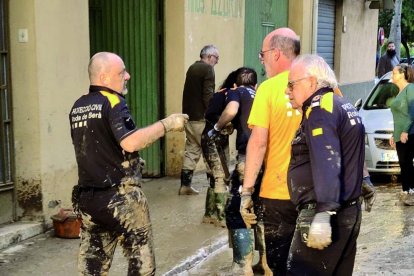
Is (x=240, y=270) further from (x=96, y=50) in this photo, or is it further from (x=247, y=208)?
(x=96, y=50)

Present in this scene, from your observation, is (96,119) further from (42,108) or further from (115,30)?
(115,30)

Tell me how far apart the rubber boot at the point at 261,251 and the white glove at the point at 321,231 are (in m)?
1.91

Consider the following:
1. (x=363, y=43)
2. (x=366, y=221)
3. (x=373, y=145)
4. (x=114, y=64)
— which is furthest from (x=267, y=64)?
(x=363, y=43)

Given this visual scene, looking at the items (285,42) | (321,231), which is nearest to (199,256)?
(285,42)

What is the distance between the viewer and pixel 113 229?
13.6 ft

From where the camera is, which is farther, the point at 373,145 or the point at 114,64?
the point at 373,145

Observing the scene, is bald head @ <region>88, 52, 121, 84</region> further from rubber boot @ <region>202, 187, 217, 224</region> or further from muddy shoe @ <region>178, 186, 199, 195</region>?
muddy shoe @ <region>178, 186, 199, 195</region>

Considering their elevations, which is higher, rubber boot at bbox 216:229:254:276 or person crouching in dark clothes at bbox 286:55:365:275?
person crouching in dark clothes at bbox 286:55:365:275

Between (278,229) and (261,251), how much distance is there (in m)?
1.49

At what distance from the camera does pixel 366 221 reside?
779 centimetres

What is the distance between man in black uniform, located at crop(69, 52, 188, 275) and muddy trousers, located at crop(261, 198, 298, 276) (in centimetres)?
81

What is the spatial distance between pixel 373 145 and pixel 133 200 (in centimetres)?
658

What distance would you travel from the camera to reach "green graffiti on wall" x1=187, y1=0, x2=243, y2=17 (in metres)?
9.91

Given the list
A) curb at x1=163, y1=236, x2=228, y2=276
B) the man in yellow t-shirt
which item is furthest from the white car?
the man in yellow t-shirt
